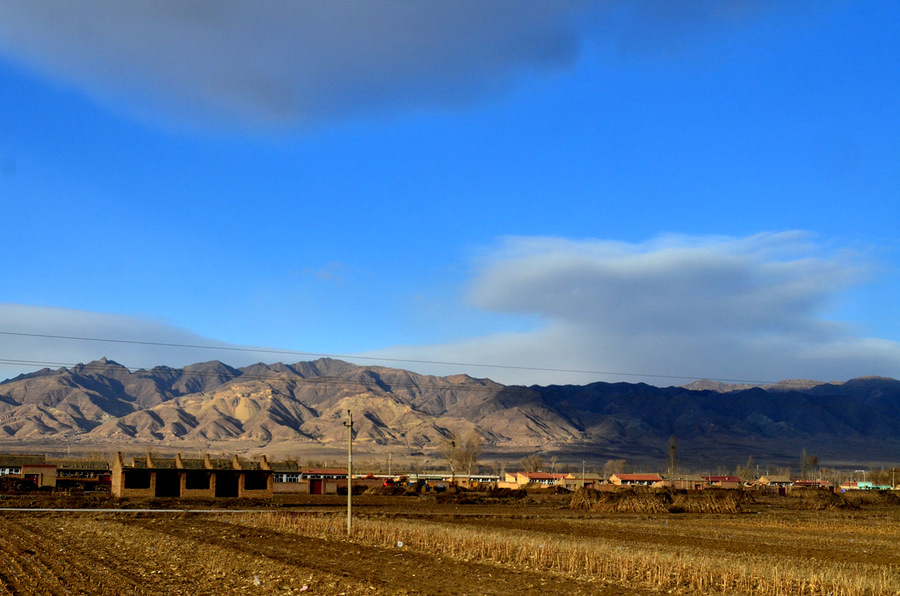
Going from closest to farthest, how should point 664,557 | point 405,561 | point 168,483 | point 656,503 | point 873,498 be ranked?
point 405,561 < point 664,557 < point 656,503 < point 168,483 < point 873,498

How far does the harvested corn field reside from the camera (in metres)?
26.4

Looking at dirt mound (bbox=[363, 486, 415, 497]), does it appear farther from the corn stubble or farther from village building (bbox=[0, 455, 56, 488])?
the corn stubble

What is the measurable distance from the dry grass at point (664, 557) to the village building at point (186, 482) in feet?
162

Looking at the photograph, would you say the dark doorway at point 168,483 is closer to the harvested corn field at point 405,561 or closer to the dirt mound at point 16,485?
the dirt mound at point 16,485

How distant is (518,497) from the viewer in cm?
12212

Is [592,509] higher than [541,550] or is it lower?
lower

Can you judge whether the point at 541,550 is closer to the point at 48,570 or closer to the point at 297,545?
the point at 297,545

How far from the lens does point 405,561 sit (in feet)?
109

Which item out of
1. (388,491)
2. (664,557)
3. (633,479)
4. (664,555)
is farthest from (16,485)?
(633,479)

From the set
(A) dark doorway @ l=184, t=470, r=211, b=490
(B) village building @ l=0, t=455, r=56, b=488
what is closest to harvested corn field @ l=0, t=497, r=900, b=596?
(A) dark doorway @ l=184, t=470, r=211, b=490

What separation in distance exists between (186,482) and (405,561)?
250ft

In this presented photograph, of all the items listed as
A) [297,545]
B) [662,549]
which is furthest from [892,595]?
[297,545]

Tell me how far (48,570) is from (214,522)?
84.6 ft

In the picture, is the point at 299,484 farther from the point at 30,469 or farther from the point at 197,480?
the point at 30,469
